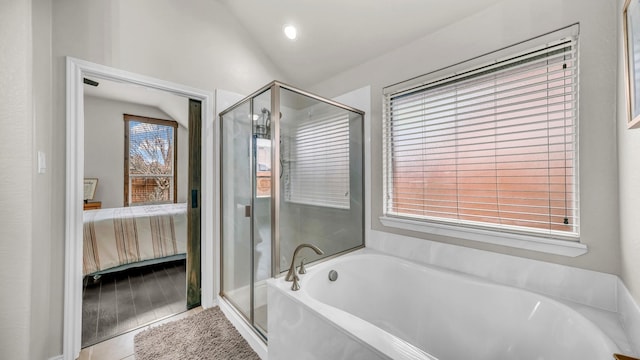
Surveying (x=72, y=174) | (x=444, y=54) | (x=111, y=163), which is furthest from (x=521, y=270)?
(x=111, y=163)

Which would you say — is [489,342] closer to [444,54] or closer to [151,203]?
[444,54]

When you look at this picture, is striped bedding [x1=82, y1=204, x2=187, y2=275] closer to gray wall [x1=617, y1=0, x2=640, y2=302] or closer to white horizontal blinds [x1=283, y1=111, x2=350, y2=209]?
white horizontal blinds [x1=283, y1=111, x2=350, y2=209]

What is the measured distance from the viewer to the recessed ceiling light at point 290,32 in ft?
7.38

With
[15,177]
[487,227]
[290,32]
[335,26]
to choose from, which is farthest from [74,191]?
[487,227]

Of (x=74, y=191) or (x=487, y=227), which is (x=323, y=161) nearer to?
(x=487, y=227)

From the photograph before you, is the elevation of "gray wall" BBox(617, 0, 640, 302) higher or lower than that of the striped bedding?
higher

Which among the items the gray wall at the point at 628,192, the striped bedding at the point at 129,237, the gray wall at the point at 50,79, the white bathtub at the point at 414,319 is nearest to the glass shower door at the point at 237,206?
the gray wall at the point at 50,79

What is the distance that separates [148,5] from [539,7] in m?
2.69

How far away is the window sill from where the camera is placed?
1239mm

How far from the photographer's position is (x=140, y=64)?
6.11ft

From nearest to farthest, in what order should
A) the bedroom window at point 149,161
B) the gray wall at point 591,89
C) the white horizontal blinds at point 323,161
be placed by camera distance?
1. the gray wall at point 591,89
2. the white horizontal blinds at point 323,161
3. the bedroom window at point 149,161

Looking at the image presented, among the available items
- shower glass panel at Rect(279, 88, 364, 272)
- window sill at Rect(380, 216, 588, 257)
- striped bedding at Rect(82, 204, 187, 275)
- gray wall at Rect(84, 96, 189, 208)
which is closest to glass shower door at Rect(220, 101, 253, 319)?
shower glass panel at Rect(279, 88, 364, 272)

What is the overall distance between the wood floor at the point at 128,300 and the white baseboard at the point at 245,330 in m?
0.42

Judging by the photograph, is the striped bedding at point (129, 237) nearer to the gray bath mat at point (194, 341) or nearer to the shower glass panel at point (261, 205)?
the gray bath mat at point (194, 341)
